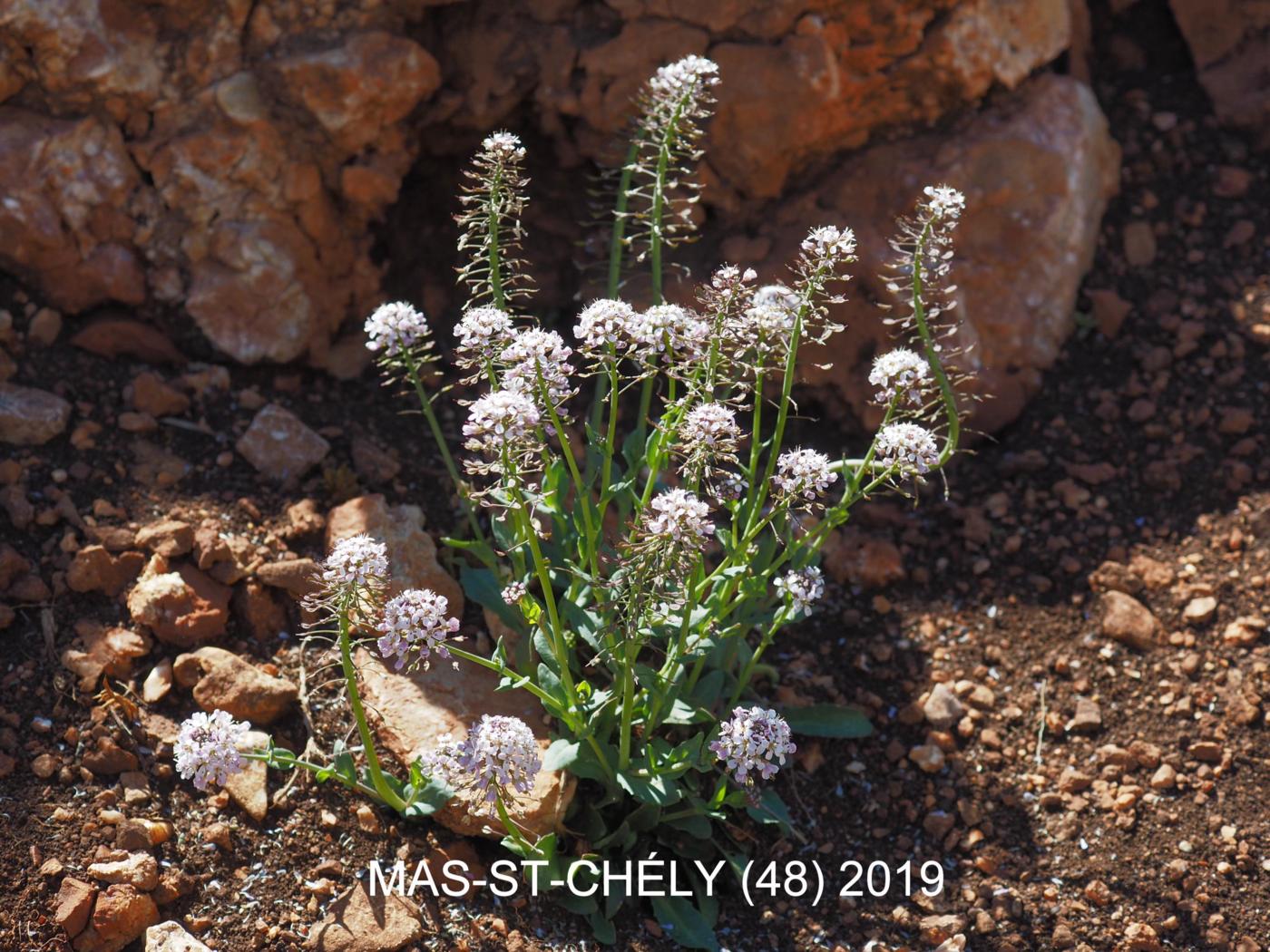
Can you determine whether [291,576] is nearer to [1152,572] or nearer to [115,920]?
[115,920]

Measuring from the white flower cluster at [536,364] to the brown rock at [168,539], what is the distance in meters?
1.28

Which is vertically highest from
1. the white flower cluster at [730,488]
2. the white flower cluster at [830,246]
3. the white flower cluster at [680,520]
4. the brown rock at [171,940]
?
the white flower cluster at [830,246]

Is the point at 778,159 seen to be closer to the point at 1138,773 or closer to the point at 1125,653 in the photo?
the point at 1125,653

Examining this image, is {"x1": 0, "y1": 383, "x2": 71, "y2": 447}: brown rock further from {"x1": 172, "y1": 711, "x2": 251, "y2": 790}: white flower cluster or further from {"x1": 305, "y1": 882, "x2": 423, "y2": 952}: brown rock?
{"x1": 305, "y1": 882, "x2": 423, "y2": 952}: brown rock

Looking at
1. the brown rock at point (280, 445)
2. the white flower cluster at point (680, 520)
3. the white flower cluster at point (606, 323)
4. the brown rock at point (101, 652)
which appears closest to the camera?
the white flower cluster at point (680, 520)

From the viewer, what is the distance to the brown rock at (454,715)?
3395 millimetres

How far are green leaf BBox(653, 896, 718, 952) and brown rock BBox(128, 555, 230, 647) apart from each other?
1.39 metres

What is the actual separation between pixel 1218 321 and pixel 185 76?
356 centimetres

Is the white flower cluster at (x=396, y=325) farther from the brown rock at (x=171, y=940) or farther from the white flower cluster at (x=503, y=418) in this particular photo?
the brown rock at (x=171, y=940)

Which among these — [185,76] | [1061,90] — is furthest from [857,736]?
[185,76]

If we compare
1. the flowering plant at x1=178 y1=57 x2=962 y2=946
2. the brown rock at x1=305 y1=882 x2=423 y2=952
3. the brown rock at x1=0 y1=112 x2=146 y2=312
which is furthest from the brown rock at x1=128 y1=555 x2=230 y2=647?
the brown rock at x1=0 y1=112 x2=146 y2=312

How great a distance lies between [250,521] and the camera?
13.1 ft

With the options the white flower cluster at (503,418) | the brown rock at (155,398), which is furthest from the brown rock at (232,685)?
the white flower cluster at (503,418)

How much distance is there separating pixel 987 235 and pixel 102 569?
3.03 metres
